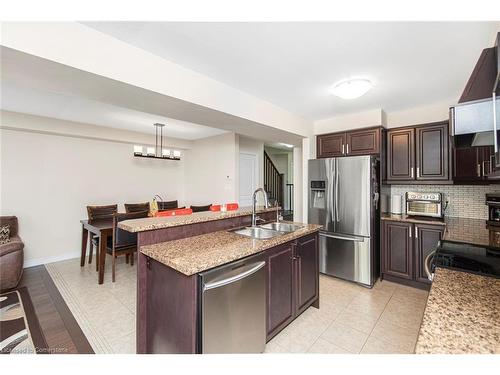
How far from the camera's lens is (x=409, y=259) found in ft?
9.73

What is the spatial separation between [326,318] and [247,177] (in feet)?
11.4

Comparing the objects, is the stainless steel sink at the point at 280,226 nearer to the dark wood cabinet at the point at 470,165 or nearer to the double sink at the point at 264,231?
the double sink at the point at 264,231

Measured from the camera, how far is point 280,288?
6.33 ft

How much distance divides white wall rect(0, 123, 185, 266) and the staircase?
3.23m

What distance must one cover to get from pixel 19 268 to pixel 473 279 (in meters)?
4.67

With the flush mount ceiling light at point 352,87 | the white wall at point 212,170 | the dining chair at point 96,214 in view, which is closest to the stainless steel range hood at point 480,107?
the flush mount ceiling light at point 352,87

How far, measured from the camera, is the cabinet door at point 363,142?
3193 mm

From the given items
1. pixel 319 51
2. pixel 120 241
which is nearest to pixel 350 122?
pixel 319 51

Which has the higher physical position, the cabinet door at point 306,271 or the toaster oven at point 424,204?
the toaster oven at point 424,204

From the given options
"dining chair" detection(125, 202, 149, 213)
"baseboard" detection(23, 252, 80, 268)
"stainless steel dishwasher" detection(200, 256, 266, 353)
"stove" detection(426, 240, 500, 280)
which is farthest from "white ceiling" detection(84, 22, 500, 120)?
"baseboard" detection(23, 252, 80, 268)

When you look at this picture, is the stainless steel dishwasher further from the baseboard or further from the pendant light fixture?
the baseboard

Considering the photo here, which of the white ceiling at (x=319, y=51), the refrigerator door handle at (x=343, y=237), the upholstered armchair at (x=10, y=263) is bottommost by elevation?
the upholstered armchair at (x=10, y=263)

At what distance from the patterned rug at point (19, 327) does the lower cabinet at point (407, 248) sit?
3.85 m
